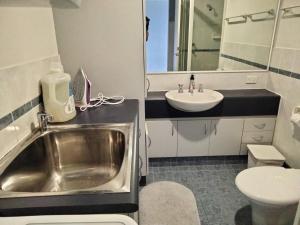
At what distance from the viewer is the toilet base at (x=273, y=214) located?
1.50 m

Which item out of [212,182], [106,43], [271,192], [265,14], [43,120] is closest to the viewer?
[43,120]

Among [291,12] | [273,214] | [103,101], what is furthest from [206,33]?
[273,214]

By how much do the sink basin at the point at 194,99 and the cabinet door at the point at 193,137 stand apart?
243mm

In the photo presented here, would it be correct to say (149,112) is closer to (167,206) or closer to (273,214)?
(167,206)

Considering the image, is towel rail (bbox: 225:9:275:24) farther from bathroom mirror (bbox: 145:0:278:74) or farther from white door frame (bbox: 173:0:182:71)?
white door frame (bbox: 173:0:182:71)

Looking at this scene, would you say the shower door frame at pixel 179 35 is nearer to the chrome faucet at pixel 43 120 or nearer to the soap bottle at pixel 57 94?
the soap bottle at pixel 57 94

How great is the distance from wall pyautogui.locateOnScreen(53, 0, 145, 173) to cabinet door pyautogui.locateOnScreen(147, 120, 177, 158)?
0.62 metres

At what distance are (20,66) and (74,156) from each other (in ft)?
1.75

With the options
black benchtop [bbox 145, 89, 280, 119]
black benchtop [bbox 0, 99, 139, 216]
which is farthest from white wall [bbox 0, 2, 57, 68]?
black benchtop [bbox 145, 89, 280, 119]

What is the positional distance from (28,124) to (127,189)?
2.37 feet

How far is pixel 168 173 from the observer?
93.0 inches

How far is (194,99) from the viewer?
2.28m

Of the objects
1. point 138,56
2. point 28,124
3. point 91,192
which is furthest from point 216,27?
point 91,192

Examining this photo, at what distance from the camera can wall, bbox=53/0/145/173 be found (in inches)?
60.4
